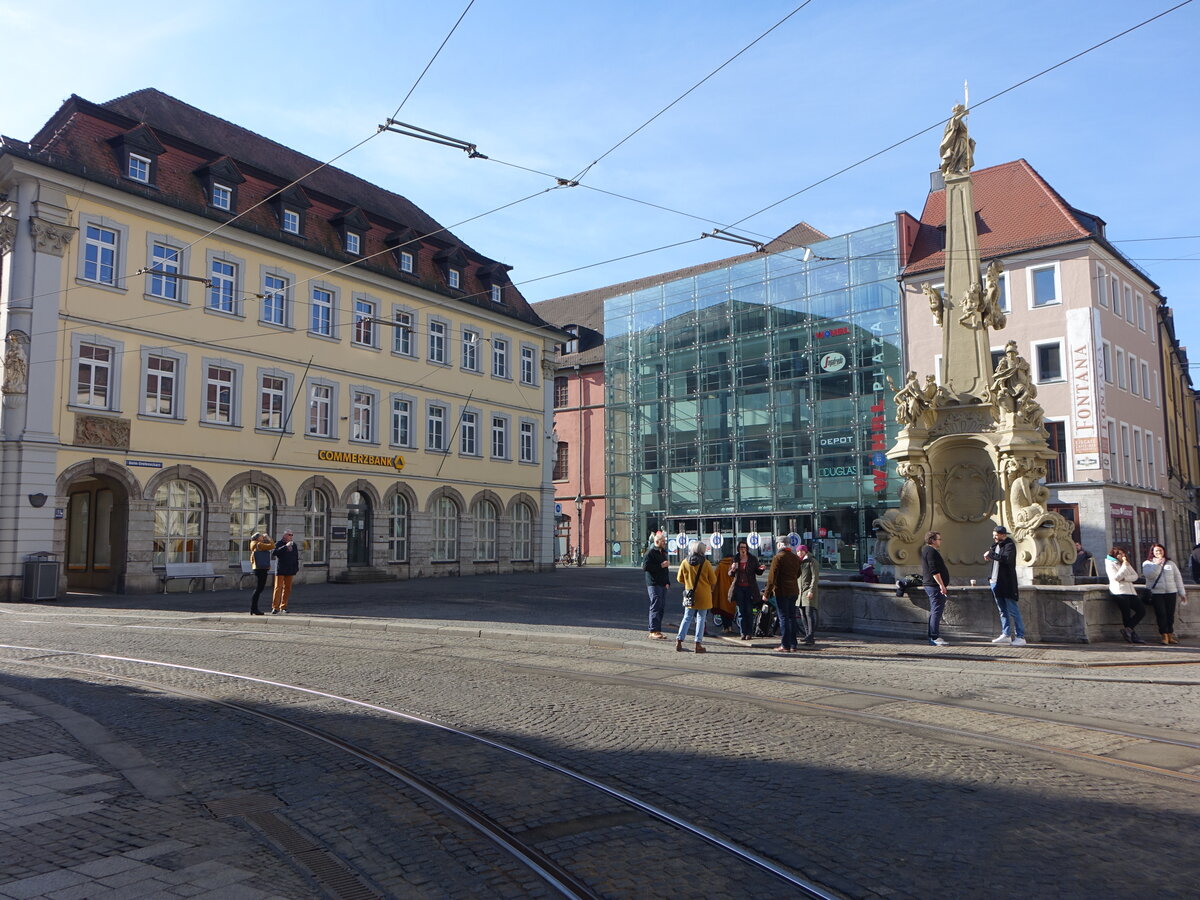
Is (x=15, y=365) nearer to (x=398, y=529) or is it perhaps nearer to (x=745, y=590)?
(x=398, y=529)

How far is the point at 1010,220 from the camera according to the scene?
4203cm

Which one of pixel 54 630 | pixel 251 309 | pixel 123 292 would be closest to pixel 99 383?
pixel 123 292

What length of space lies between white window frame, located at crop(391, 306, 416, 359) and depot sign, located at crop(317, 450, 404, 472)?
4.01 metres

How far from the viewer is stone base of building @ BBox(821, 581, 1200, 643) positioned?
14320mm

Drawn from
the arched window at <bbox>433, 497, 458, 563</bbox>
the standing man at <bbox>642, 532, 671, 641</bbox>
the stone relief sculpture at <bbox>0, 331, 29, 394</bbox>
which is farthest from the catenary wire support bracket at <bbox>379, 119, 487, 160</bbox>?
the arched window at <bbox>433, 497, 458, 563</bbox>

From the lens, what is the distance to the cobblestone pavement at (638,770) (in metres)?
4.69

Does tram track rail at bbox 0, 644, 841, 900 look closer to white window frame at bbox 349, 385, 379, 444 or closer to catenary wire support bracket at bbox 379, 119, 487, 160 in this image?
catenary wire support bracket at bbox 379, 119, 487, 160

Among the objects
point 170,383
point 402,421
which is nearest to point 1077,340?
point 402,421

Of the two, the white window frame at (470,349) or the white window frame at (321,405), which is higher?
the white window frame at (470,349)

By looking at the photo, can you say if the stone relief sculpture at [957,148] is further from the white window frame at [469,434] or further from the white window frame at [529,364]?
the white window frame at [529,364]

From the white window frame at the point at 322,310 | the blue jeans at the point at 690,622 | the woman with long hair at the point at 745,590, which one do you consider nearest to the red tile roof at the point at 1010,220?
the white window frame at the point at 322,310

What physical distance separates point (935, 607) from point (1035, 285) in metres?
30.2

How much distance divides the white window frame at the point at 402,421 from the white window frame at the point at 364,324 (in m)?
2.24

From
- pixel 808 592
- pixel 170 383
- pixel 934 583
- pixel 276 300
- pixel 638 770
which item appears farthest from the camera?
pixel 276 300
